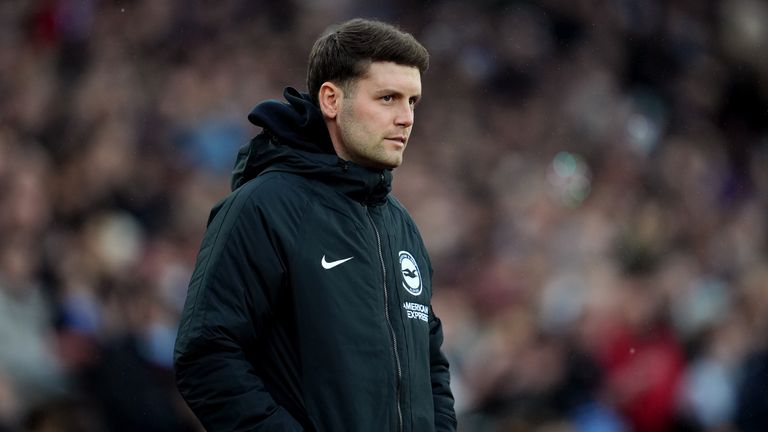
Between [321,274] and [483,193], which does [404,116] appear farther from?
[483,193]

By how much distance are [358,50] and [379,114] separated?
0.14m

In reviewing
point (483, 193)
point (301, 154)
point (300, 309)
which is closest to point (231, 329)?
point (300, 309)

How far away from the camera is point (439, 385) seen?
279 cm

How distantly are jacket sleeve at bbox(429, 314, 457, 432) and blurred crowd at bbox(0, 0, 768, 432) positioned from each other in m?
3.00

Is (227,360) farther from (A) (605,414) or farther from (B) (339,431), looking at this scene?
(A) (605,414)

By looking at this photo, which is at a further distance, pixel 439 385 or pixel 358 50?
pixel 439 385

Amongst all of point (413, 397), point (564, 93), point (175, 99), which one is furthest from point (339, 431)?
point (564, 93)

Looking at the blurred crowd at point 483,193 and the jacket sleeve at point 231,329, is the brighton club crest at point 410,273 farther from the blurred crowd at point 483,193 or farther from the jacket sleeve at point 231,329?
the blurred crowd at point 483,193

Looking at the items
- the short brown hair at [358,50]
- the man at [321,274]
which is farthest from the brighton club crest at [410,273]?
the short brown hair at [358,50]

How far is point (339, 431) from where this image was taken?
238 cm

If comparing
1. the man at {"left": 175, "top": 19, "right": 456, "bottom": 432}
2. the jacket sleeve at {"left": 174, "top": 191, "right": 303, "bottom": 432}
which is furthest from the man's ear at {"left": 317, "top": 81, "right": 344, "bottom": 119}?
the jacket sleeve at {"left": 174, "top": 191, "right": 303, "bottom": 432}

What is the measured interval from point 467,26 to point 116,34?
95.3 inches

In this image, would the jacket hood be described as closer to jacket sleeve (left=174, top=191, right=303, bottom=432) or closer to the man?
the man

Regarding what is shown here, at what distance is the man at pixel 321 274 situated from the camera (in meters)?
2.38
